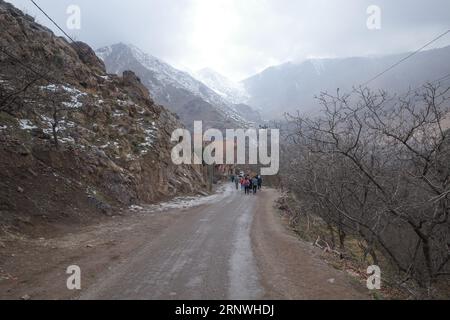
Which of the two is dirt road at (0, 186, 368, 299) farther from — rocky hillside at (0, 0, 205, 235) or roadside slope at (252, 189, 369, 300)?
rocky hillside at (0, 0, 205, 235)

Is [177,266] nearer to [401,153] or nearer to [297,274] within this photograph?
[297,274]

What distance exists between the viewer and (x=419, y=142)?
1309cm

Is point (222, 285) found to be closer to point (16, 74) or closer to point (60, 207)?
point (60, 207)

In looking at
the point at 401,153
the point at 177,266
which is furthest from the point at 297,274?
the point at 401,153

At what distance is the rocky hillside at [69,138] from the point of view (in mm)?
14867

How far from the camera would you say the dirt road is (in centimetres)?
721

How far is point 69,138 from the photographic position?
20297mm

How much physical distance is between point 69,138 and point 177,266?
44.7 feet

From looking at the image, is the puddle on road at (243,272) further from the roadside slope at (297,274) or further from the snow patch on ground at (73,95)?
the snow patch on ground at (73,95)

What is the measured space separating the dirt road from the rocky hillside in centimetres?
259

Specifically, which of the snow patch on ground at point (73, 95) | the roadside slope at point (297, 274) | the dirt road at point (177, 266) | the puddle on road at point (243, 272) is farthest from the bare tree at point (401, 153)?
the snow patch on ground at point (73, 95)

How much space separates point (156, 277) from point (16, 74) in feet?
37.1

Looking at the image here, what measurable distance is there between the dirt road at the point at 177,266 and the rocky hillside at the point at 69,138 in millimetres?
2585
